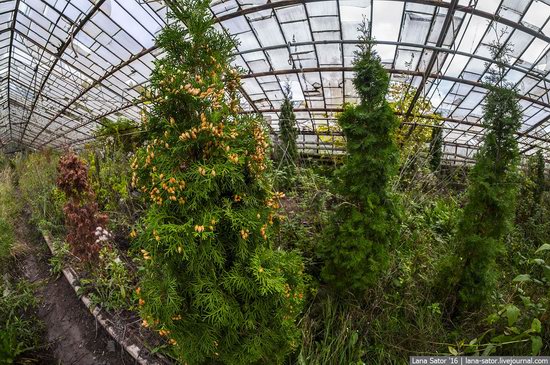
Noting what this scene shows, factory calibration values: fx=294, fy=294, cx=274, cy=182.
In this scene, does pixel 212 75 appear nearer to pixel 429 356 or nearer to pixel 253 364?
pixel 253 364

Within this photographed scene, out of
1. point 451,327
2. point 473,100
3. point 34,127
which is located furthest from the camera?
point 34,127

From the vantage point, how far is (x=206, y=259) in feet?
6.58

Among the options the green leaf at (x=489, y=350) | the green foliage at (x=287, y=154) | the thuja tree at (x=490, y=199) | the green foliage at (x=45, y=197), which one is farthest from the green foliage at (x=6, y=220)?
the thuja tree at (x=490, y=199)

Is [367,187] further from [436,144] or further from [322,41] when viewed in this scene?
[436,144]

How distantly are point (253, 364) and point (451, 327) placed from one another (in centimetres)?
251

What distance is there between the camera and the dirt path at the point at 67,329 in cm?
317

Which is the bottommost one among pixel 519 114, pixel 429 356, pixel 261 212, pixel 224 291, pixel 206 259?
pixel 429 356

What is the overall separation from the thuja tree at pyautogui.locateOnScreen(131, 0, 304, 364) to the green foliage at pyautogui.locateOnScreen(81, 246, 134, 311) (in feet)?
5.28

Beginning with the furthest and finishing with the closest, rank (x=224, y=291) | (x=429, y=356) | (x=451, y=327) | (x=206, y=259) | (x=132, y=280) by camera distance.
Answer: (x=132, y=280) → (x=451, y=327) → (x=429, y=356) → (x=224, y=291) → (x=206, y=259)

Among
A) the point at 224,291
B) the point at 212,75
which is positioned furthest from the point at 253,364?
the point at 212,75

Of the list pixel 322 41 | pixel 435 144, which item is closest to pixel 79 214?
pixel 435 144

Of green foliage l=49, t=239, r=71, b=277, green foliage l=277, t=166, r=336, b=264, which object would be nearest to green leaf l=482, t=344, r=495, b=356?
green foliage l=277, t=166, r=336, b=264

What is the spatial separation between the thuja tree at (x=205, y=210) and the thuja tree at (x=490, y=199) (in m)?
2.40

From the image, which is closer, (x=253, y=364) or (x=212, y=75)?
(x=212, y=75)
